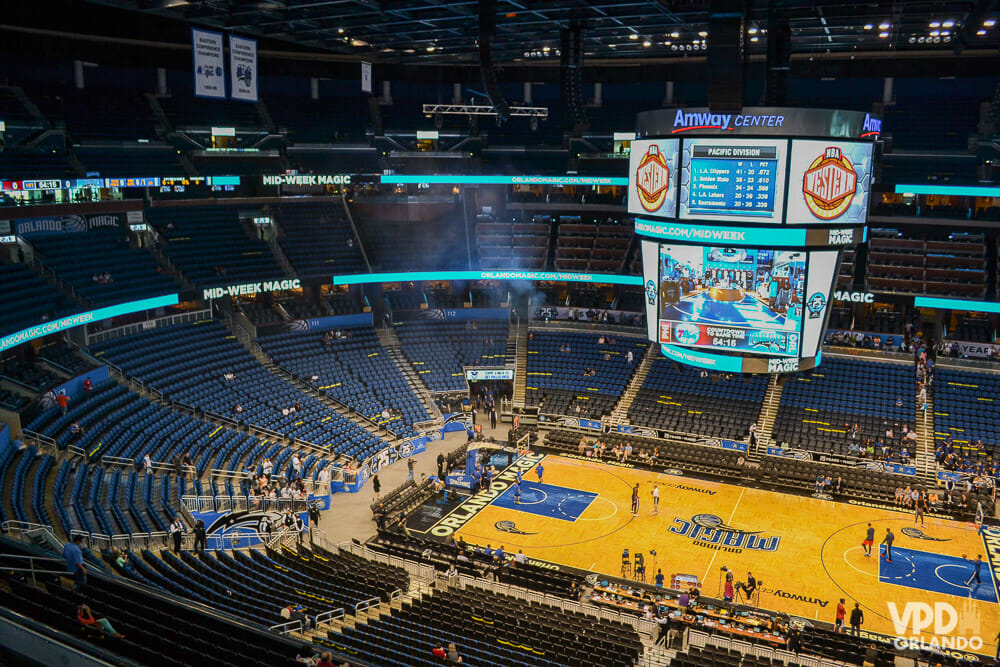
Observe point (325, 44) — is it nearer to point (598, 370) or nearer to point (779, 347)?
point (598, 370)

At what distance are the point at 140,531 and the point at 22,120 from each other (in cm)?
2648

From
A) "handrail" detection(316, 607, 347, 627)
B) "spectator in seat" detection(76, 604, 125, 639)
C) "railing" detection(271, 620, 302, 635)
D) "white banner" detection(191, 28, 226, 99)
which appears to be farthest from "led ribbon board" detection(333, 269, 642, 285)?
"spectator in seat" detection(76, 604, 125, 639)

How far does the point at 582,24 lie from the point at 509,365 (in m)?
19.7

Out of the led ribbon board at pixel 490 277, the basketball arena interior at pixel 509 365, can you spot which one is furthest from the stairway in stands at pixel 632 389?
the led ribbon board at pixel 490 277

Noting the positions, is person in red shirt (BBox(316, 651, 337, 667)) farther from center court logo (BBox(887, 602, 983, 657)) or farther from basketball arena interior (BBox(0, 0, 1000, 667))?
center court logo (BBox(887, 602, 983, 657))

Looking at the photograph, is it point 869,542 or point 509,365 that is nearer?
point 869,542

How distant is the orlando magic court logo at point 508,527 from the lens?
3028 cm

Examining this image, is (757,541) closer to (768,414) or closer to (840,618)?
(840,618)

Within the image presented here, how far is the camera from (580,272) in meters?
47.4

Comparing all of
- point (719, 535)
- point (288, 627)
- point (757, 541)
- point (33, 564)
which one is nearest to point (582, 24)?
point (719, 535)

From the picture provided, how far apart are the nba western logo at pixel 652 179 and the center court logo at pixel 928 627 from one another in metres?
14.6

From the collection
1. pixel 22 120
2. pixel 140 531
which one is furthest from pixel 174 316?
pixel 140 531

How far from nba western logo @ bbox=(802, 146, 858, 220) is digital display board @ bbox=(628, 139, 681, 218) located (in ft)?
12.5

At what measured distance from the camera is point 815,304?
23.8 meters
